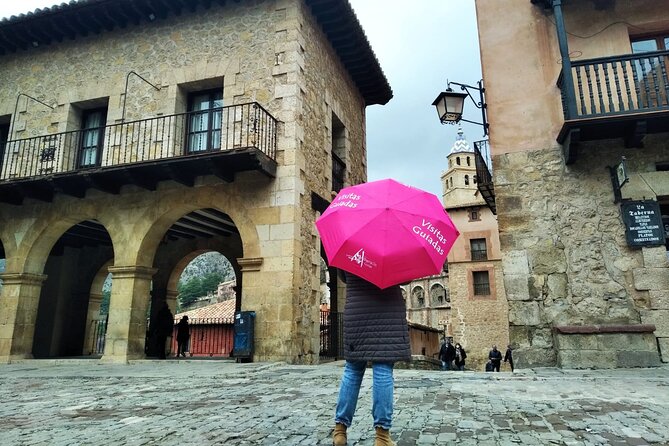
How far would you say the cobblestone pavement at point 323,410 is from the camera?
315 cm

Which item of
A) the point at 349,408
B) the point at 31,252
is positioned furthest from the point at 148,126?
the point at 349,408

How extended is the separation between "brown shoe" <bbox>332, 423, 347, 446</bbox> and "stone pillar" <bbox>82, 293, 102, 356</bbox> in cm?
1459

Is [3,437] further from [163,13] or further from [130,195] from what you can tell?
[163,13]

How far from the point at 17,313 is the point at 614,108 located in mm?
13468

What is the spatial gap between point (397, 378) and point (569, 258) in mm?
3554

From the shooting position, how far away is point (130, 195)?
1106cm

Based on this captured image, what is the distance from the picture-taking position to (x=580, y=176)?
791cm

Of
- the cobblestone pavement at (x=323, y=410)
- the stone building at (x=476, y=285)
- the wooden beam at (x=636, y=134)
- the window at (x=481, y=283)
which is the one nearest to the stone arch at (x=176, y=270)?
the cobblestone pavement at (x=323, y=410)

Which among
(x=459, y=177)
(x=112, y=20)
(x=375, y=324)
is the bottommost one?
(x=375, y=324)

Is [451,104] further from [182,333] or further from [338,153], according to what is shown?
[182,333]

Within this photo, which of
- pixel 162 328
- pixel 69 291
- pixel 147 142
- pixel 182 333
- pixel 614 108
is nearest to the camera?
pixel 614 108

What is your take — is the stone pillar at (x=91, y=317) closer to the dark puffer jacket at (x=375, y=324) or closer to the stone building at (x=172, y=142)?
the stone building at (x=172, y=142)

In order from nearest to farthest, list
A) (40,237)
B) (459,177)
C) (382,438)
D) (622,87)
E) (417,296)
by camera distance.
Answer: (382,438)
(622,87)
(40,237)
(417,296)
(459,177)

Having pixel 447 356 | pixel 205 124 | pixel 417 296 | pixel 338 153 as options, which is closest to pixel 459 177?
pixel 417 296
